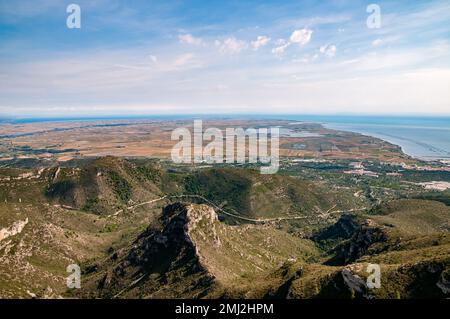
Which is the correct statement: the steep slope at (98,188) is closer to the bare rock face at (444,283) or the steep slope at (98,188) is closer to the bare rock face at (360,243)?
the bare rock face at (360,243)

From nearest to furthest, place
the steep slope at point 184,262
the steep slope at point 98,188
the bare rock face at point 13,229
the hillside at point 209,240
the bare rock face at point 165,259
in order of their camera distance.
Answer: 1. the hillside at point 209,240
2. the steep slope at point 184,262
3. the bare rock face at point 165,259
4. the bare rock face at point 13,229
5. the steep slope at point 98,188

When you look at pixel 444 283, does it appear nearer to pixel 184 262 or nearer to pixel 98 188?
pixel 184 262

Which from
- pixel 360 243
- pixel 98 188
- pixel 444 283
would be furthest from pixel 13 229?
pixel 444 283

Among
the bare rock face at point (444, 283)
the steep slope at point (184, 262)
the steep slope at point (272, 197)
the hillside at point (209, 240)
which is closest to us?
the bare rock face at point (444, 283)

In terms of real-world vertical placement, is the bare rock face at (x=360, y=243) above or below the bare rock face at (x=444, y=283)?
below

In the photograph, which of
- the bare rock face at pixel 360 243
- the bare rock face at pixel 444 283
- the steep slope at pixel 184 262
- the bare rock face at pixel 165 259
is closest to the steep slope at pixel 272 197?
the steep slope at pixel 184 262

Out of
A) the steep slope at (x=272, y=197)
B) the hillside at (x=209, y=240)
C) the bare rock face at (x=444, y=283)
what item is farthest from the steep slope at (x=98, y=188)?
the bare rock face at (x=444, y=283)

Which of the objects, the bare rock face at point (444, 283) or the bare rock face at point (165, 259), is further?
the bare rock face at point (165, 259)

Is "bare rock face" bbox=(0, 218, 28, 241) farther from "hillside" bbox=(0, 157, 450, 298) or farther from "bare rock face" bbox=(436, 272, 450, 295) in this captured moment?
"bare rock face" bbox=(436, 272, 450, 295)

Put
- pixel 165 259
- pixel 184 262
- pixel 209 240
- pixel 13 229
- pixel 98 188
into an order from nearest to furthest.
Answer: pixel 184 262, pixel 165 259, pixel 209 240, pixel 13 229, pixel 98 188

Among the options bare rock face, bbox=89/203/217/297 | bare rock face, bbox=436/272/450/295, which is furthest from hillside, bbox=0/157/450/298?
bare rock face, bbox=89/203/217/297

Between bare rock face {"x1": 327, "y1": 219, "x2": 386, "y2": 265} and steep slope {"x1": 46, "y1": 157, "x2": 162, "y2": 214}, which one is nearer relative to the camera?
bare rock face {"x1": 327, "y1": 219, "x2": 386, "y2": 265}
